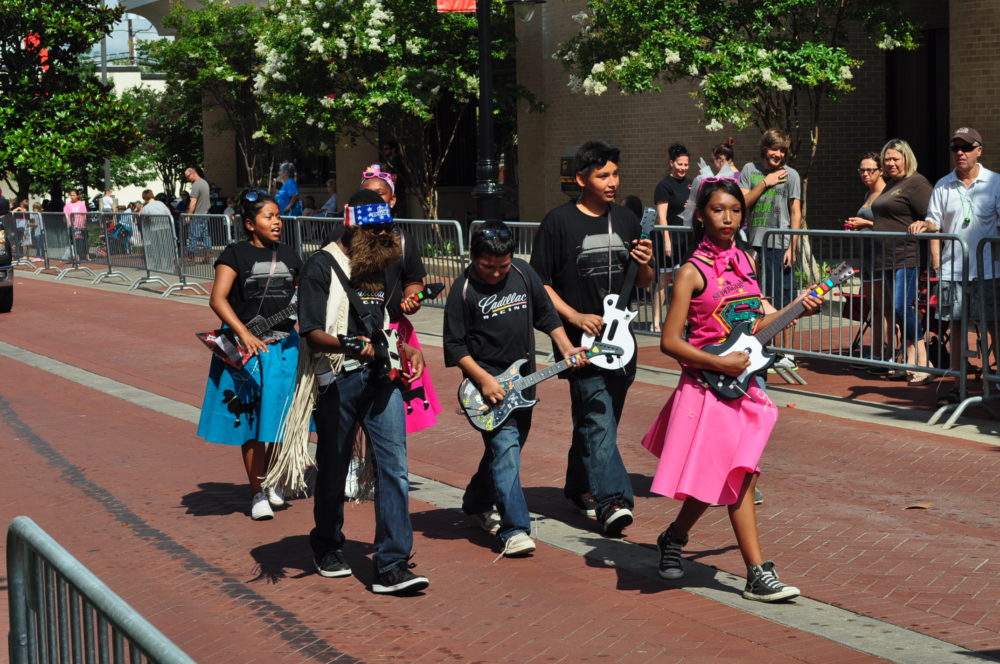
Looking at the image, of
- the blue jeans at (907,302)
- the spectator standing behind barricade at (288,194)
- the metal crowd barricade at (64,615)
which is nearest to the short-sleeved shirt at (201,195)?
the spectator standing behind barricade at (288,194)

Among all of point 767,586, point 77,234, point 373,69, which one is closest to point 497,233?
point 767,586

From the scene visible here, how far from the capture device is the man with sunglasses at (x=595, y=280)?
21.8ft

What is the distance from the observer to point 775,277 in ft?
37.5

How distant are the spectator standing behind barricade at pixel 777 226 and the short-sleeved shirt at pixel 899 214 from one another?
2.51ft

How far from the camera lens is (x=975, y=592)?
5.73 meters

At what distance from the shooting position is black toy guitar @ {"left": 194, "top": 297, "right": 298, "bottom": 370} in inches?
286

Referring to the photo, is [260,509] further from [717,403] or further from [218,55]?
[218,55]

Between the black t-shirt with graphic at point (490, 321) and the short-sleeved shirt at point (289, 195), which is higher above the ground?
the short-sleeved shirt at point (289, 195)

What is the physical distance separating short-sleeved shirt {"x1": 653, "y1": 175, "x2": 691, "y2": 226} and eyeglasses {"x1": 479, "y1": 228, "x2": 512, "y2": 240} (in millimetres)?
7613

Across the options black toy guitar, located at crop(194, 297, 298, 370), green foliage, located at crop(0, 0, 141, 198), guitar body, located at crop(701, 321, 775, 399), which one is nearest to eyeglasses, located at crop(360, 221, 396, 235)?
black toy guitar, located at crop(194, 297, 298, 370)

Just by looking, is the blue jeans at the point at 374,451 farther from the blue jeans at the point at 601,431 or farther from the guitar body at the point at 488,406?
the blue jeans at the point at 601,431

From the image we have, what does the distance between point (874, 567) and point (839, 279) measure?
1.43 m

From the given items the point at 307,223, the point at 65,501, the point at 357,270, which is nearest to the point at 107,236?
the point at 307,223

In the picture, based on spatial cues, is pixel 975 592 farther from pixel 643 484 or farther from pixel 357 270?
pixel 357 270
